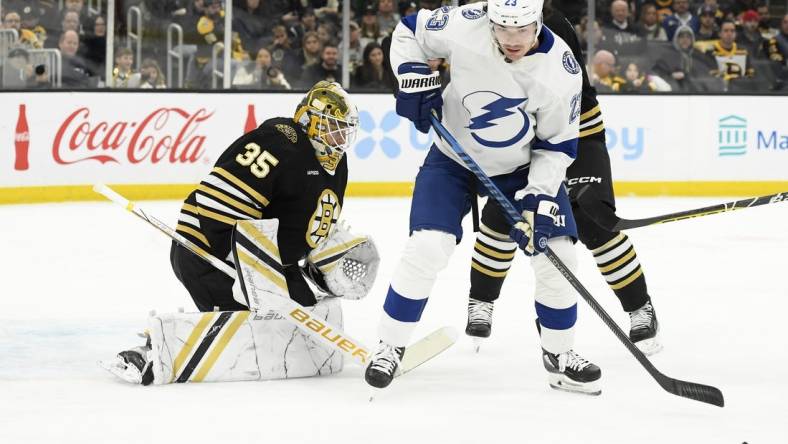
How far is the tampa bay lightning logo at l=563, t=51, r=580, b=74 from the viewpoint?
301 cm

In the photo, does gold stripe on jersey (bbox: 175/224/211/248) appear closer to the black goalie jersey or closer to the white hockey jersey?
the black goalie jersey

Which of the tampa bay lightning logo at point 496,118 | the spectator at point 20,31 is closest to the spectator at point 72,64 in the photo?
the spectator at point 20,31

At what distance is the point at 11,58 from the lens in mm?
6805

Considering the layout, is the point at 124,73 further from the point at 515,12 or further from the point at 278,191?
the point at 515,12

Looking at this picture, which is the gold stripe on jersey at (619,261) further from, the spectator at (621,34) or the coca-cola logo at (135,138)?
the spectator at (621,34)

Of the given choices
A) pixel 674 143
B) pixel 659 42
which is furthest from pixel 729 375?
pixel 659 42

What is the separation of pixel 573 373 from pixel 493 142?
0.58m

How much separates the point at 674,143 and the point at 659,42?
0.85 m

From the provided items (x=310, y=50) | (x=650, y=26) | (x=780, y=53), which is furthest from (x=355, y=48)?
(x=780, y=53)

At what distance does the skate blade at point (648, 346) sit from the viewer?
11.8 feet

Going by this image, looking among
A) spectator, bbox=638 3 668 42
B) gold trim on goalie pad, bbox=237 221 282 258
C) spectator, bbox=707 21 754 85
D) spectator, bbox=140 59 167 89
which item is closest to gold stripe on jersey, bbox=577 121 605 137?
gold trim on goalie pad, bbox=237 221 282 258

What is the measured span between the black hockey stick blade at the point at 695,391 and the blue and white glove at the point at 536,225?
42 cm

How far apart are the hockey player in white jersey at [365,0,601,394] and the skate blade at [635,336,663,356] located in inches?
21.3

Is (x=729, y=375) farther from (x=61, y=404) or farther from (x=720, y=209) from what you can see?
(x=61, y=404)
